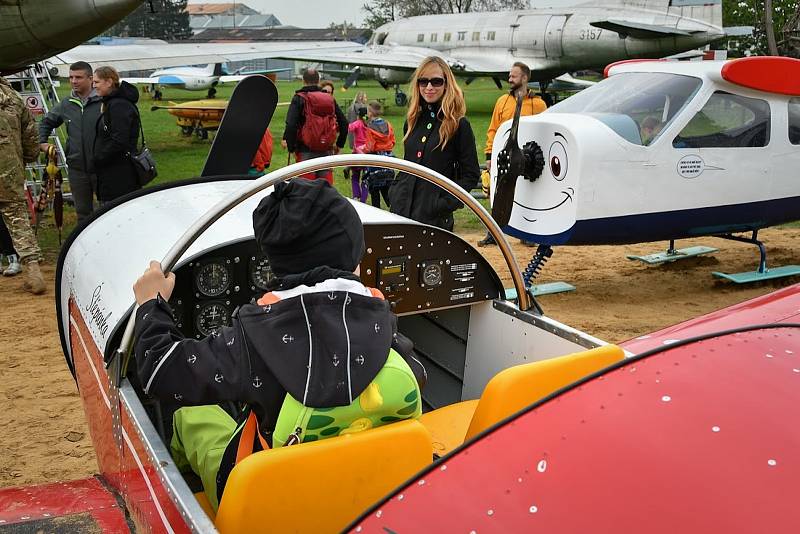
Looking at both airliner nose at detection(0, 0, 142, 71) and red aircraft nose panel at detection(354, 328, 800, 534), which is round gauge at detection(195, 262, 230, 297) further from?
airliner nose at detection(0, 0, 142, 71)

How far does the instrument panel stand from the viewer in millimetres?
3074

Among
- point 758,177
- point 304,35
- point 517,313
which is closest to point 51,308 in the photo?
point 517,313

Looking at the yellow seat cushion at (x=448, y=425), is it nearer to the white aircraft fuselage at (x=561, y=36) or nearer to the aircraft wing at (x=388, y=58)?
the white aircraft fuselage at (x=561, y=36)

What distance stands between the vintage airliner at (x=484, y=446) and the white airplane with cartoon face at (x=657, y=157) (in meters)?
3.46

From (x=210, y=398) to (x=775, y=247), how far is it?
349 inches

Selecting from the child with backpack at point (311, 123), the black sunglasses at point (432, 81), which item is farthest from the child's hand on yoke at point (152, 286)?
the child with backpack at point (311, 123)

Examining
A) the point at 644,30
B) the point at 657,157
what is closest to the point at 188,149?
the point at 657,157

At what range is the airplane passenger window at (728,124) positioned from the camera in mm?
6883

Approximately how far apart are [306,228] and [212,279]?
1.27 m

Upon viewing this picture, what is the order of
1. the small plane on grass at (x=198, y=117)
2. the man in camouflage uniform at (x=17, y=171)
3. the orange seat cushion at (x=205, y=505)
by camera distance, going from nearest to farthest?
the orange seat cushion at (x=205, y=505), the man in camouflage uniform at (x=17, y=171), the small plane on grass at (x=198, y=117)

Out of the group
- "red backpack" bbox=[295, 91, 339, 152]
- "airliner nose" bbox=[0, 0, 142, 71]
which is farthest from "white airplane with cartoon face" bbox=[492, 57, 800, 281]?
"airliner nose" bbox=[0, 0, 142, 71]

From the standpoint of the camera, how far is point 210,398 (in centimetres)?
203

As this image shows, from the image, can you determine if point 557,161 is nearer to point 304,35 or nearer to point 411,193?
point 411,193

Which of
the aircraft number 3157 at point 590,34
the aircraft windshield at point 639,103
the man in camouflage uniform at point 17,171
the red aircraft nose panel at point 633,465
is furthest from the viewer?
the aircraft number 3157 at point 590,34
